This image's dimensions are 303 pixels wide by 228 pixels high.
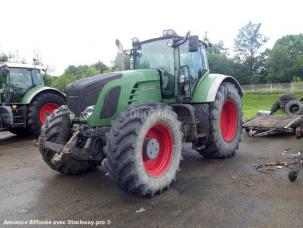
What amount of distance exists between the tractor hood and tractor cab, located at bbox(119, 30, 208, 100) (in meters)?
1.15

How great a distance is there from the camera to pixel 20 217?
12.2 ft

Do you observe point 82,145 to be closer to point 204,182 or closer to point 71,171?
point 71,171

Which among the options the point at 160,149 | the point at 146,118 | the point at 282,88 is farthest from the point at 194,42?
the point at 282,88

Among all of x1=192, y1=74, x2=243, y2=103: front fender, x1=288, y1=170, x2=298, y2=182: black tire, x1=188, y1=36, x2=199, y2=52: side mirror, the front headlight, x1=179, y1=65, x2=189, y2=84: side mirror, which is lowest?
x1=288, y1=170, x2=298, y2=182: black tire

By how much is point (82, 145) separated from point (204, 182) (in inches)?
75.6

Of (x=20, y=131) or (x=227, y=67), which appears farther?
(x=227, y=67)

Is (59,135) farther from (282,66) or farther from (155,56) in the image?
(282,66)

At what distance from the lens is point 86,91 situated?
443 centimetres

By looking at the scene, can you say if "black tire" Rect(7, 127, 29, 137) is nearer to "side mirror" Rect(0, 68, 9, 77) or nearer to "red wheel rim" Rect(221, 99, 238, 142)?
"side mirror" Rect(0, 68, 9, 77)

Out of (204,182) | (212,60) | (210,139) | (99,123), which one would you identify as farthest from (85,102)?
(212,60)

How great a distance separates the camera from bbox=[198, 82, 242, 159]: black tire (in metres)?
5.82

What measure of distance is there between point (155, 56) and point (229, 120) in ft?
7.61

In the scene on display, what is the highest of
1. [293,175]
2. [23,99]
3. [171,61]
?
[171,61]

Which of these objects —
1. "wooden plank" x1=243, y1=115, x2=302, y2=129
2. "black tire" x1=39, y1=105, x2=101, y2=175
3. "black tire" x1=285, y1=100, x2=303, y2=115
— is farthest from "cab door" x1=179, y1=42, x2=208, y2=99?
"black tire" x1=285, y1=100, x2=303, y2=115
